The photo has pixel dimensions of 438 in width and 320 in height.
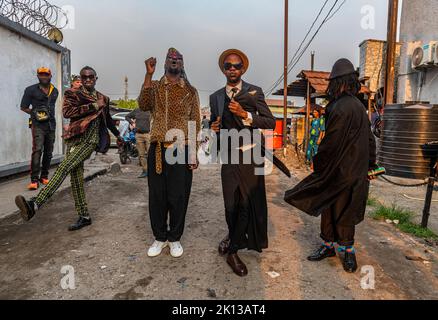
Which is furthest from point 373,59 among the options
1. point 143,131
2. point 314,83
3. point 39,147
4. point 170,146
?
point 170,146

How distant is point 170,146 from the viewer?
11.0 ft

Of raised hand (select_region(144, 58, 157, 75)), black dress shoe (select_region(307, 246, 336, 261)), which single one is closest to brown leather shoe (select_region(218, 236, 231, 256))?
black dress shoe (select_region(307, 246, 336, 261))

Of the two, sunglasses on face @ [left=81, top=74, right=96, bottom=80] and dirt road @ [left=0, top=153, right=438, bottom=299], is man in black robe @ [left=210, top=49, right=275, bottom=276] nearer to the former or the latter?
dirt road @ [left=0, top=153, right=438, bottom=299]

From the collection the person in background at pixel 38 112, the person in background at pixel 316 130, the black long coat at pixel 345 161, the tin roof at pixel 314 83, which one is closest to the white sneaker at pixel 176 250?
the black long coat at pixel 345 161

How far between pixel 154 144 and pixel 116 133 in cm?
130

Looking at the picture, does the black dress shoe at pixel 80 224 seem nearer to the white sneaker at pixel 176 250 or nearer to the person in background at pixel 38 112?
the white sneaker at pixel 176 250

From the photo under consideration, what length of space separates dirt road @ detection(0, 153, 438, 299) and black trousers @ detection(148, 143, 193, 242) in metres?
0.30

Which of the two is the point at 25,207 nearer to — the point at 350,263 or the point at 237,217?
the point at 237,217

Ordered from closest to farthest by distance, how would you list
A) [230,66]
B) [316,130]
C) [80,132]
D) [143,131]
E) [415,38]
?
1. [230,66]
2. [80,132]
3. [143,131]
4. [316,130]
5. [415,38]

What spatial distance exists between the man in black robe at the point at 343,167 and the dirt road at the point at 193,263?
0.43m

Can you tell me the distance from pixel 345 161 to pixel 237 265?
1.34m

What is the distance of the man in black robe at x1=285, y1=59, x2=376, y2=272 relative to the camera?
304 cm
